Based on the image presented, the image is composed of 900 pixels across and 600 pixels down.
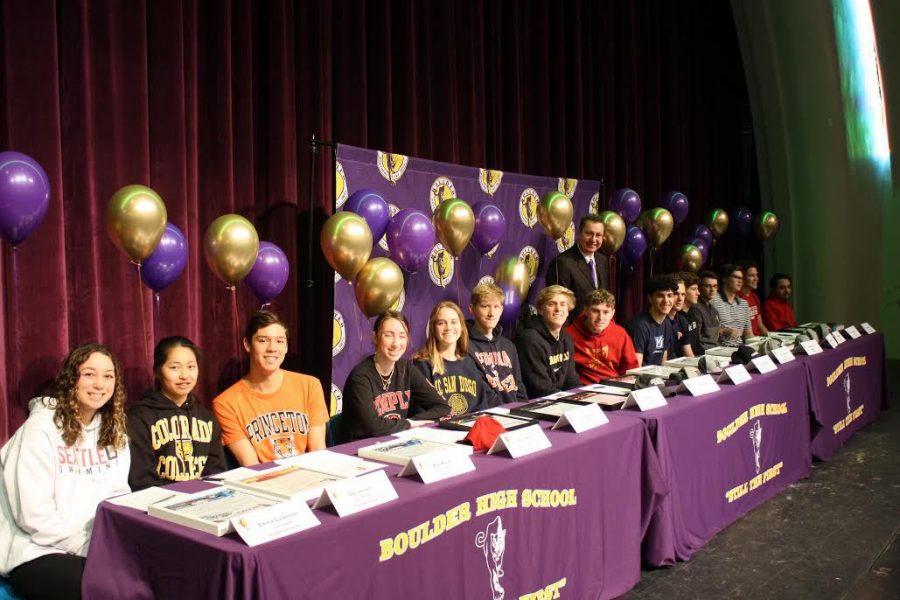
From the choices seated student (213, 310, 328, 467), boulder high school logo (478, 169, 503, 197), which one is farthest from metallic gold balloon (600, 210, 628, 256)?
seated student (213, 310, 328, 467)

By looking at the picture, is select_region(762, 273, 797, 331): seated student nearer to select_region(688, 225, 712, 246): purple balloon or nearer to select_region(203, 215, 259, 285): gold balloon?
select_region(688, 225, 712, 246): purple balloon

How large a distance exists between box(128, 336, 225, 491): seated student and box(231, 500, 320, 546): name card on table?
0.95 metres

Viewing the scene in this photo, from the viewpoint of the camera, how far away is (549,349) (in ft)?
12.8

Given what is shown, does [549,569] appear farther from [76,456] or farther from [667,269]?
[667,269]

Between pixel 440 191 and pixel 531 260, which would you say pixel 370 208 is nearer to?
pixel 440 191

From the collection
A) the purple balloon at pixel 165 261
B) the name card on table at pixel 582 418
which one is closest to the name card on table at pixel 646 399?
the name card on table at pixel 582 418

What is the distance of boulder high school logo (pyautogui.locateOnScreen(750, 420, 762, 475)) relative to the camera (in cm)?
349

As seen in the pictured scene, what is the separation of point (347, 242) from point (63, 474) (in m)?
1.65

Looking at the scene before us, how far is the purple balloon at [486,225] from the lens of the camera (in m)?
4.50

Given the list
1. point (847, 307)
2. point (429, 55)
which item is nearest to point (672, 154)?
point (847, 307)

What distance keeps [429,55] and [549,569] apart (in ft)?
11.2

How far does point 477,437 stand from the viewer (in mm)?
2309

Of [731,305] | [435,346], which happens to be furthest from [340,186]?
[731,305]

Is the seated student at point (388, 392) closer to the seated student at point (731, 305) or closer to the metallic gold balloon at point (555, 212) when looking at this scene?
the metallic gold balloon at point (555, 212)
